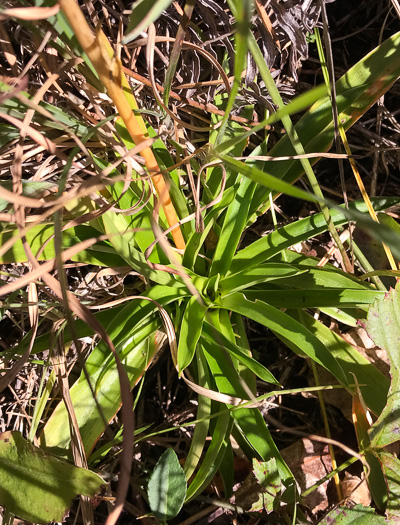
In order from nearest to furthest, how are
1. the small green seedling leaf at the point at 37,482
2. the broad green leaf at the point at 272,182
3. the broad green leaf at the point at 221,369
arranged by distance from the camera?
the broad green leaf at the point at 272,182 → the small green seedling leaf at the point at 37,482 → the broad green leaf at the point at 221,369

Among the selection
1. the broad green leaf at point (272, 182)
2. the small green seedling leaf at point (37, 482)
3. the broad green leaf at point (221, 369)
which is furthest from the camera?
the broad green leaf at point (221, 369)

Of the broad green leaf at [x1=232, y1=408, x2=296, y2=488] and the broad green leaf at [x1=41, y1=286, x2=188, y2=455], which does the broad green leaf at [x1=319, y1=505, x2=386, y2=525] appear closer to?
the broad green leaf at [x1=232, y1=408, x2=296, y2=488]

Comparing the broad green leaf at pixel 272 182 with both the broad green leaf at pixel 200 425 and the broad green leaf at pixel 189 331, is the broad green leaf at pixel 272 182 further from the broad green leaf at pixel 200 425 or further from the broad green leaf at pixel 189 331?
the broad green leaf at pixel 200 425

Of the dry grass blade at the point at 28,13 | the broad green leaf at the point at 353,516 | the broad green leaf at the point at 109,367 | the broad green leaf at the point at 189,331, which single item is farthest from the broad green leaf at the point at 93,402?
the dry grass blade at the point at 28,13

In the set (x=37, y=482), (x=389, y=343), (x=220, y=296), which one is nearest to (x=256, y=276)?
(x=220, y=296)

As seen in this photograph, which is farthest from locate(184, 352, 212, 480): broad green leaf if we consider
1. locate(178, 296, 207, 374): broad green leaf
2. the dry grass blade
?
the dry grass blade

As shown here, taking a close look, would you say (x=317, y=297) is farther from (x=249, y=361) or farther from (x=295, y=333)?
(x=249, y=361)
